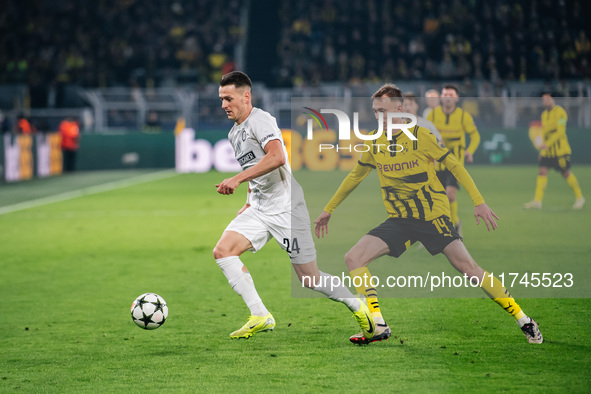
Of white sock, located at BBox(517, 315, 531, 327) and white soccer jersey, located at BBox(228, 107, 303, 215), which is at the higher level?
white soccer jersey, located at BBox(228, 107, 303, 215)

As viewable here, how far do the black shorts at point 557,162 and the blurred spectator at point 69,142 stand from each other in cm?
1524

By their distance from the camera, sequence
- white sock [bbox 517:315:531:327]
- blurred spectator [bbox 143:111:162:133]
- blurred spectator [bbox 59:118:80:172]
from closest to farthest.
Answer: white sock [bbox 517:315:531:327] < blurred spectator [bbox 59:118:80:172] < blurred spectator [bbox 143:111:162:133]

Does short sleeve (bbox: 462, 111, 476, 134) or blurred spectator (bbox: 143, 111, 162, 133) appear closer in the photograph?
short sleeve (bbox: 462, 111, 476, 134)

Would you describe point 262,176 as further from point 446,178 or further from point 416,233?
point 446,178

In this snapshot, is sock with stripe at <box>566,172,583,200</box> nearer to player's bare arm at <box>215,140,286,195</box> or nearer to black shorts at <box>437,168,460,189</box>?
black shorts at <box>437,168,460,189</box>

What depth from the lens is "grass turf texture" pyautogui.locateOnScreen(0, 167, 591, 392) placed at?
5.16 m

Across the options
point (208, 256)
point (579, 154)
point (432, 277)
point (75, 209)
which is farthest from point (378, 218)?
point (579, 154)

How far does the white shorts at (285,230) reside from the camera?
6.05 metres

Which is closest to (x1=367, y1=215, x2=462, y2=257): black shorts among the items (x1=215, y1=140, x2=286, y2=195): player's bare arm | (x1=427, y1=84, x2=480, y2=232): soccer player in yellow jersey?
(x1=215, y1=140, x2=286, y2=195): player's bare arm

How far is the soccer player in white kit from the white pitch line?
35.3 feet

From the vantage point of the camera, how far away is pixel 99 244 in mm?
12008

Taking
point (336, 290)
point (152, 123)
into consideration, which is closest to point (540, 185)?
point (336, 290)

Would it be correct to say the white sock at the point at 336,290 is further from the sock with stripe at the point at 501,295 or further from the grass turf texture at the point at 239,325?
the sock with stripe at the point at 501,295

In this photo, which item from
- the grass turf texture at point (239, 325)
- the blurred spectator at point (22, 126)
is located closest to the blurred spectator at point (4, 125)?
the blurred spectator at point (22, 126)
